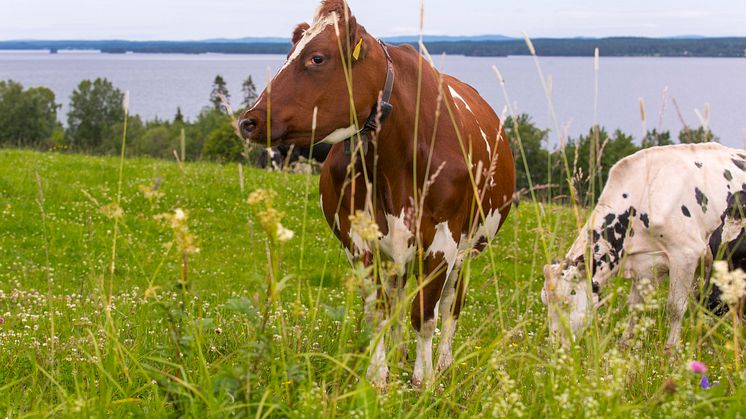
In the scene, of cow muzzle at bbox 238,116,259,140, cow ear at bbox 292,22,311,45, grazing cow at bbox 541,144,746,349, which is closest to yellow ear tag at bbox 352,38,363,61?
cow ear at bbox 292,22,311,45

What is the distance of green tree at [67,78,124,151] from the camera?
4872 inches

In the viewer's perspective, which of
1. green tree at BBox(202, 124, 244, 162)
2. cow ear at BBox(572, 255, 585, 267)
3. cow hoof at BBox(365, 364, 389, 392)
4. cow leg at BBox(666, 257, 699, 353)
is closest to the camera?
cow hoof at BBox(365, 364, 389, 392)

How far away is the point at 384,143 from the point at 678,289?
3.49 m

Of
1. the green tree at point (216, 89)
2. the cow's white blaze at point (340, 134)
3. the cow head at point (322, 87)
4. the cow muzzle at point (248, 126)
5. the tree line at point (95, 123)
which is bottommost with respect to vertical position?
the tree line at point (95, 123)

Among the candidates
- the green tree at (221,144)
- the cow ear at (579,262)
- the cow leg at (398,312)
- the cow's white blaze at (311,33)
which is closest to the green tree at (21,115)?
the green tree at (221,144)

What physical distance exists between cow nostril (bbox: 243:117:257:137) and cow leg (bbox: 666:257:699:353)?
4402 millimetres

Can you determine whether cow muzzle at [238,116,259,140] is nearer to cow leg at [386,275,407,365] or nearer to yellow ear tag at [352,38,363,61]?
yellow ear tag at [352,38,363,61]

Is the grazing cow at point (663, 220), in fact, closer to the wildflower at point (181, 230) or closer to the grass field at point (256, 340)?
the grass field at point (256, 340)

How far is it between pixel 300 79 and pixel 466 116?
2069 mm

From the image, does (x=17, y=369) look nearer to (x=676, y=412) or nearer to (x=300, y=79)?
(x=300, y=79)

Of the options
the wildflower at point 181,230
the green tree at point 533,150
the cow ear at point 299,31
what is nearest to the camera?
the wildflower at point 181,230

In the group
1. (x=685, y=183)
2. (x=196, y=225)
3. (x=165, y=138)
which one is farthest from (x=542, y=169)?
(x=685, y=183)

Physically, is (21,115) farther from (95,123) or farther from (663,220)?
(663,220)

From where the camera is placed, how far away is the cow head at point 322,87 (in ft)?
15.6
